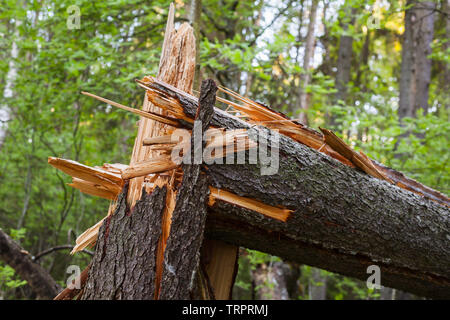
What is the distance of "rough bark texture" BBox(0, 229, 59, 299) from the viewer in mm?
3213

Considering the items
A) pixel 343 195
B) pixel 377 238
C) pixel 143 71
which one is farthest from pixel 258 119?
pixel 143 71

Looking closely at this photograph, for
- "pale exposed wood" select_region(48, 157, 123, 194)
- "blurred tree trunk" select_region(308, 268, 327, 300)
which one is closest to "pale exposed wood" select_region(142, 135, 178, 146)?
"pale exposed wood" select_region(48, 157, 123, 194)

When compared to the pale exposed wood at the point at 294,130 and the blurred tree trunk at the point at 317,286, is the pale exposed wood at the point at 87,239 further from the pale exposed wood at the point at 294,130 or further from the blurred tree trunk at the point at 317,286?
the blurred tree trunk at the point at 317,286

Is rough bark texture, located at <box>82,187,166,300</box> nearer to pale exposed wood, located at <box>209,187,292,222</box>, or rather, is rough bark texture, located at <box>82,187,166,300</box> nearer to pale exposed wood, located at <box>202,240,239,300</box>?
pale exposed wood, located at <box>209,187,292,222</box>

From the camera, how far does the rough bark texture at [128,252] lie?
155 centimetres

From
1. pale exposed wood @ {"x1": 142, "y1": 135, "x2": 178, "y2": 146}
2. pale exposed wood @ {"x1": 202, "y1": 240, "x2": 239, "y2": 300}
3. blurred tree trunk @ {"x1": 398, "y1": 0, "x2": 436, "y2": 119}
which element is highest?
blurred tree trunk @ {"x1": 398, "y1": 0, "x2": 436, "y2": 119}

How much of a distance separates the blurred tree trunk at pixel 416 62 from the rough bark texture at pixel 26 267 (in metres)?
6.79

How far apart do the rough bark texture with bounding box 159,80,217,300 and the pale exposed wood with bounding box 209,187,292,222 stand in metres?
0.04

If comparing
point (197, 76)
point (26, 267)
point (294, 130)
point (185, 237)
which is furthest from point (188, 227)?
point (26, 267)

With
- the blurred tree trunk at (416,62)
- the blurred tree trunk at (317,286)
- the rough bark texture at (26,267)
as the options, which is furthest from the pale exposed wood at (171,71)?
the blurred tree trunk at (416,62)

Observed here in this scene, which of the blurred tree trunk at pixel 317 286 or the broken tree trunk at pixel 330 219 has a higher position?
the broken tree trunk at pixel 330 219

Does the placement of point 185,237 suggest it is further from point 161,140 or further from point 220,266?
point 220,266
